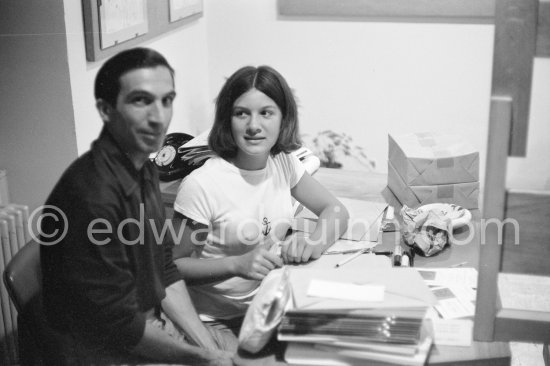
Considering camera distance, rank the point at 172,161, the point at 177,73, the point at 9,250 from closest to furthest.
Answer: the point at 9,250
the point at 172,161
the point at 177,73

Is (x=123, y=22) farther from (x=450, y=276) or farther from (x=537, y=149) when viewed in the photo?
(x=537, y=149)

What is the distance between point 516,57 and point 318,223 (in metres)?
0.77

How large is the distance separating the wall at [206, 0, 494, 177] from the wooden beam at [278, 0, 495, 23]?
4 centimetres

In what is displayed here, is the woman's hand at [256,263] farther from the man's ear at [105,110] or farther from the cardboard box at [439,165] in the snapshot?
the cardboard box at [439,165]

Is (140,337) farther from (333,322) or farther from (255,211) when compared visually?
(255,211)

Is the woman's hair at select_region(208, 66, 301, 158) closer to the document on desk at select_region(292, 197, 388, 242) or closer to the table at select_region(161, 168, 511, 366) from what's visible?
the table at select_region(161, 168, 511, 366)

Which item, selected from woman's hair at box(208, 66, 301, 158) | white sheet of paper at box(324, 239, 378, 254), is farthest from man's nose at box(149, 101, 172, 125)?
white sheet of paper at box(324, 239, 378, 254)

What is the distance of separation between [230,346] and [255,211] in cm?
34

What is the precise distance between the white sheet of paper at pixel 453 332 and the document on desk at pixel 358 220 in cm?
43

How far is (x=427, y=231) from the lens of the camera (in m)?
1.81

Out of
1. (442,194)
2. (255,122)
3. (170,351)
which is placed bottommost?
(170,351)

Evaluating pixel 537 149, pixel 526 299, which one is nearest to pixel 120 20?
pixel 537 149

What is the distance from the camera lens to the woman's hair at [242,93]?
1.56 metres

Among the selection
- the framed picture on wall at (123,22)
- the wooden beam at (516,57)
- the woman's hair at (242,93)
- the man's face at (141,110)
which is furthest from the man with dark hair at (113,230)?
the wooden beam at (516,57)
